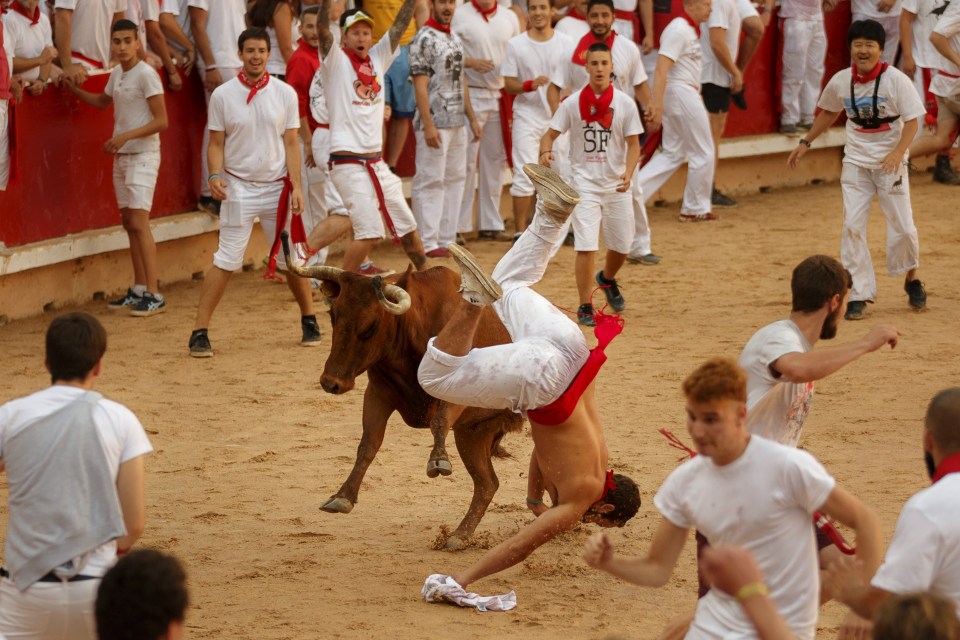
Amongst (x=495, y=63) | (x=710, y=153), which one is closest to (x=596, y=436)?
(x=495, y=63)

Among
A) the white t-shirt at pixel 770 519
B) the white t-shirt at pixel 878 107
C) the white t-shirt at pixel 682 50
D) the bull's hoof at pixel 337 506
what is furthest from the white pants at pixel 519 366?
the white t-shirt at pixel 682 50

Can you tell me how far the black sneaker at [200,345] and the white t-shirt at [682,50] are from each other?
565cm

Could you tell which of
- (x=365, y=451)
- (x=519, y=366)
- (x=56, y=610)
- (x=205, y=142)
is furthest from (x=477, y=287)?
(x=205, y=142)

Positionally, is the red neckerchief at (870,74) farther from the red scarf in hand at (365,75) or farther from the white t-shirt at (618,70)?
the red scarf in hand at (365,75)

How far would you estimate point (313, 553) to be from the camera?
7.34 meters

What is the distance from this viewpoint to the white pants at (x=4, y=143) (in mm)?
11461

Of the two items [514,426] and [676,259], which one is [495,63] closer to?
[676,259]

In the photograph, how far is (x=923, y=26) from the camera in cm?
1720

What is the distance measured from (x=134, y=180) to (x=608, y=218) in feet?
12.7

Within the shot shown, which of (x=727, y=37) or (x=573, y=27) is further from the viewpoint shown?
(x=727, y=37)

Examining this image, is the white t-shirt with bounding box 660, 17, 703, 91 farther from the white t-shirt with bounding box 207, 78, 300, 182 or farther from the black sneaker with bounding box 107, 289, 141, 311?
the black sneaker with bounding box 107, 289, 141, 311

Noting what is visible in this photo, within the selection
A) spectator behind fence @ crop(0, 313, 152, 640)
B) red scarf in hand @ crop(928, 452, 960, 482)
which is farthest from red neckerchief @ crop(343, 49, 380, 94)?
red scarf in hand @ crop(928, 452, 960, 482)

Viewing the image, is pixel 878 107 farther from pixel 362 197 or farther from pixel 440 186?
pixel 440 186

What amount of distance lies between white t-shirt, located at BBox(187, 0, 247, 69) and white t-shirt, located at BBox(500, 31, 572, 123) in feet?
8.93
